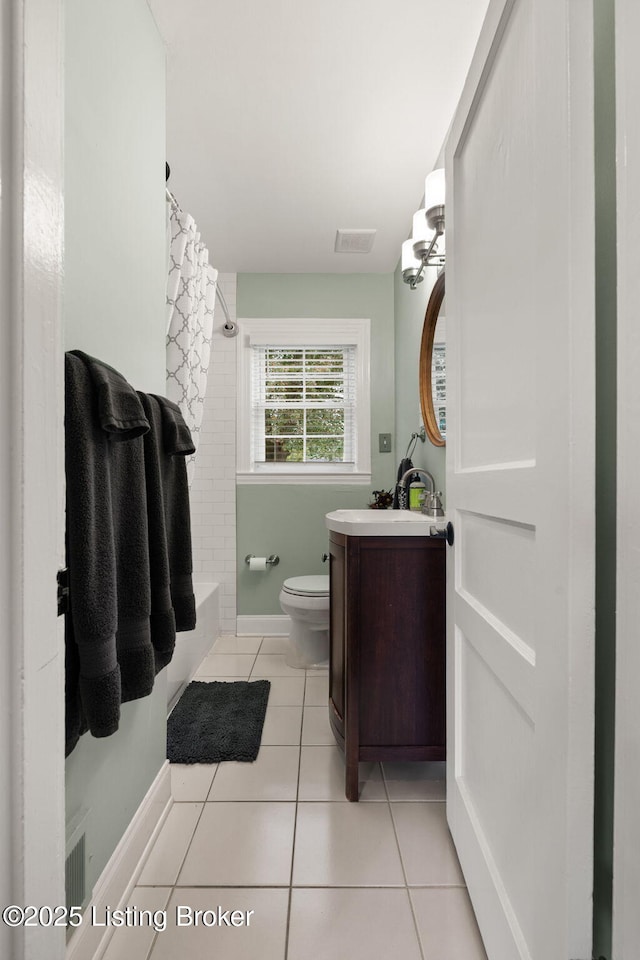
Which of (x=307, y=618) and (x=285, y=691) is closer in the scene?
(x=285, y=691)

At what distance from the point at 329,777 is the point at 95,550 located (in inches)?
50.8

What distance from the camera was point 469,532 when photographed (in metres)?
1.22

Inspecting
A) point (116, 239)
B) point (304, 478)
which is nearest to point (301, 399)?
point (304, 478)

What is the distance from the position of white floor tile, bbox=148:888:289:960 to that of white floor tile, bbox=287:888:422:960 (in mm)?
36

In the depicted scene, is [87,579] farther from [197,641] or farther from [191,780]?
[197,641]

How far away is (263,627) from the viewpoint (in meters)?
3.26

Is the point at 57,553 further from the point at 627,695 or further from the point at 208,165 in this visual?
the point at 208,165

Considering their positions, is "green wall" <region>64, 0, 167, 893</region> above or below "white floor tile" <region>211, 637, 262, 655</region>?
above

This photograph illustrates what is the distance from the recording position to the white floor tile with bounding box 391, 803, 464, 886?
4.18 ft

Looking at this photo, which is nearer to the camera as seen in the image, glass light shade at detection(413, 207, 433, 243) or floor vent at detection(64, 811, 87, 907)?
floor vent at detection(64, 811, 87, 907)

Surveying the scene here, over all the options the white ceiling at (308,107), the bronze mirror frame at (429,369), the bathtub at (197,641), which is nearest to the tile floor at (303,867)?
the bathtub at (197,641)

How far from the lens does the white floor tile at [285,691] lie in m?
2.28

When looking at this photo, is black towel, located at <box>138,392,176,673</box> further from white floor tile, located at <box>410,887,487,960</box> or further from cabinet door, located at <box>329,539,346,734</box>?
white floor tile, located at <box>410,887,487,960</box>

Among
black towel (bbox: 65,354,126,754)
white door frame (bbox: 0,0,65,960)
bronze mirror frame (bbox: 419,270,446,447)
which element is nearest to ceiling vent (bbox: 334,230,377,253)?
bronze mirror frame (bbox: 419,270,446,447)
